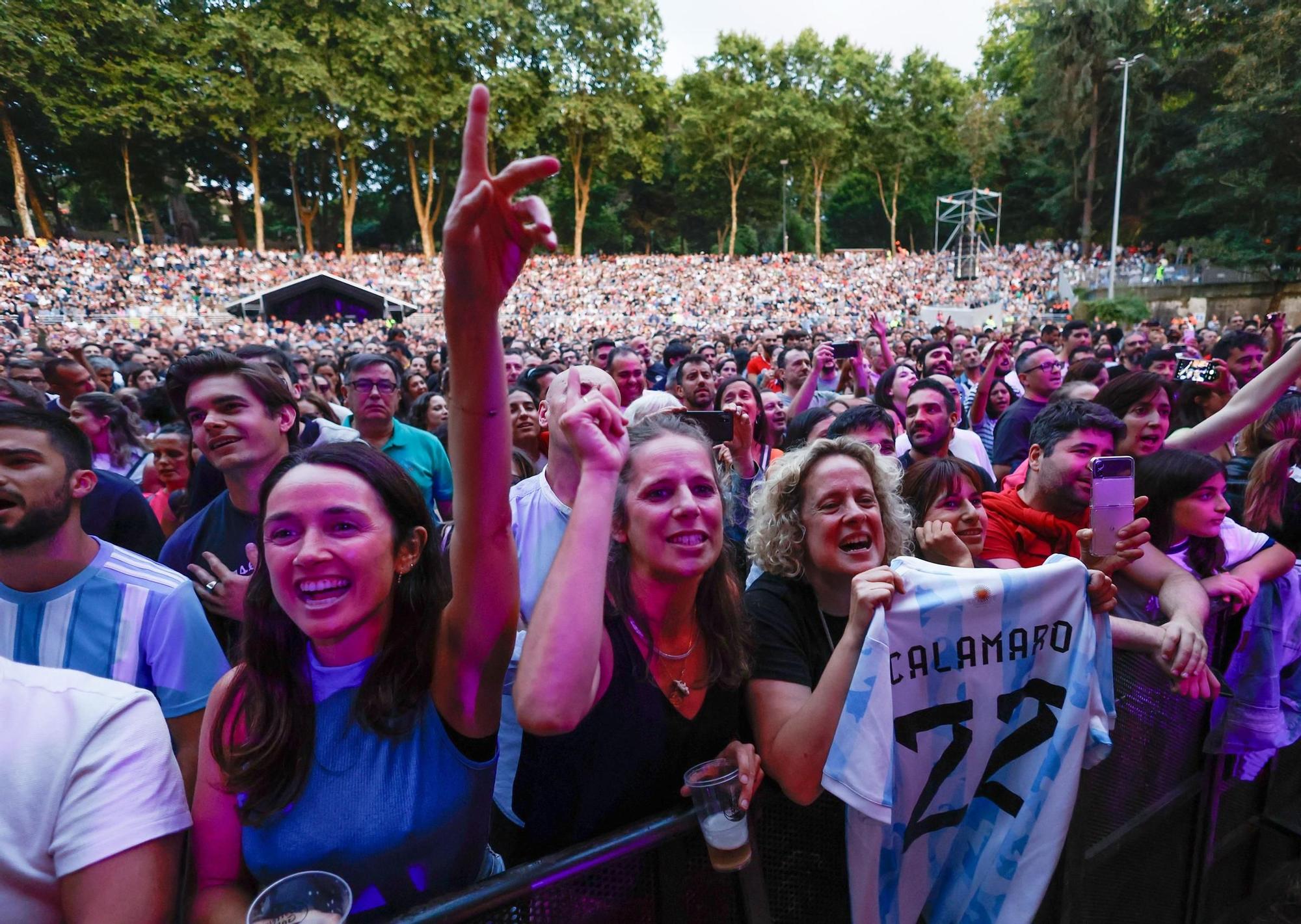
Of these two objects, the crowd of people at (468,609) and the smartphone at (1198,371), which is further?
the smartphone at (1198,371)

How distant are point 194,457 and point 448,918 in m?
3.35

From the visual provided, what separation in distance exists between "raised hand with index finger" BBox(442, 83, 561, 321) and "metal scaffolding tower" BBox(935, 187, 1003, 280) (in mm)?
36626

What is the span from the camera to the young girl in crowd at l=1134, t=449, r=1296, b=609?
245 centimetres

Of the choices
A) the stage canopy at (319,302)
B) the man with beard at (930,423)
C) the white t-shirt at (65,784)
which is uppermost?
the stage canopy at (319,302)

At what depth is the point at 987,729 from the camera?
1.77 meters

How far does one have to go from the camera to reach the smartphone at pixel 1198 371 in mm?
5012

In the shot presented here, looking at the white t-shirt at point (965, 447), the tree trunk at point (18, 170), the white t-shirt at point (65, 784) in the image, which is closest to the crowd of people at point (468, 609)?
the white t-shirt at point (65, 784)

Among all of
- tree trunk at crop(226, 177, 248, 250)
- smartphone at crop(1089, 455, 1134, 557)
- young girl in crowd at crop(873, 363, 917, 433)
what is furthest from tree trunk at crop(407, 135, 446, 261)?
smartphone at crop(1089, 455, 1134, 557)

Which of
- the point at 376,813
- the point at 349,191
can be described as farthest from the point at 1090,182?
the point at 376,813

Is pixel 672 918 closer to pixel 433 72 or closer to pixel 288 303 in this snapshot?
pixel 288 303

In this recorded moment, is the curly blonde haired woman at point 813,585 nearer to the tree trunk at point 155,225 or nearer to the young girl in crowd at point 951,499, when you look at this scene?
the young girl in crowd at point 951,499

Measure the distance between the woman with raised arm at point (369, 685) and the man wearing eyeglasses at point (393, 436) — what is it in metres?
2.89

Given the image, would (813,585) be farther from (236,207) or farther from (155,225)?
(236,207)

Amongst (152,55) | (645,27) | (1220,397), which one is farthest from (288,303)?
(1220,397)
